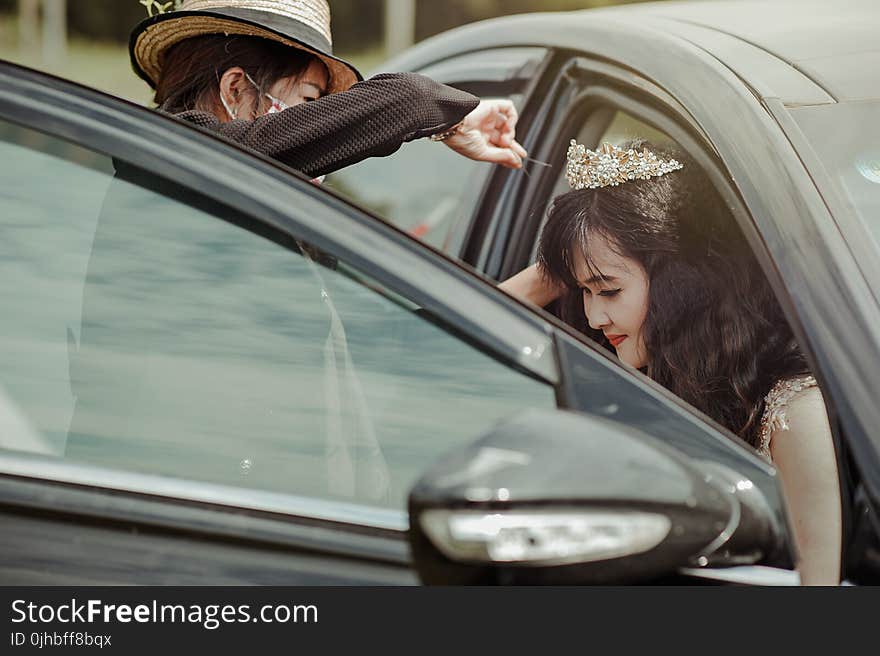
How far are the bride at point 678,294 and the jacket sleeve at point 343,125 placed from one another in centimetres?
47

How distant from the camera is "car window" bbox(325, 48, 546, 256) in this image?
3039 millimetres

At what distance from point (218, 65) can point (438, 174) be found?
108 inches

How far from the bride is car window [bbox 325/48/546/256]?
15.2 inches

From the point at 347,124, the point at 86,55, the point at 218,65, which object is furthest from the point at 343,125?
the point at 86,55

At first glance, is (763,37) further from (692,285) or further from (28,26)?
(28,26)

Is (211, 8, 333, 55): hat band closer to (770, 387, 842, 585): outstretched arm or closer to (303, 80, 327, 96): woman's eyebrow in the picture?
(303, 80, 327, 96): woman's eyebrow

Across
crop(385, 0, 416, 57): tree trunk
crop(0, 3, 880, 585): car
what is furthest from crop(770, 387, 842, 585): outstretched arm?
crop(385, 0, 416, 57): tree trunk

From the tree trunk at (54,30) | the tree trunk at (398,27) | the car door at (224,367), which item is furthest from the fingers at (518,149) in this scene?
the tree trunk at (54,30)

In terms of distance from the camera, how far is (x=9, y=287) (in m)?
1.47

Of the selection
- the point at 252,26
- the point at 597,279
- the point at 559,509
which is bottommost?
the point at 559,509

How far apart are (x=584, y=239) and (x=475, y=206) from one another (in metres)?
0.67

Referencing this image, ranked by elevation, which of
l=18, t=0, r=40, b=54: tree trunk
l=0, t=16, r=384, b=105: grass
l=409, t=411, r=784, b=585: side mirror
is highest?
l=18, t=0, r=40, b=54: tree trunk

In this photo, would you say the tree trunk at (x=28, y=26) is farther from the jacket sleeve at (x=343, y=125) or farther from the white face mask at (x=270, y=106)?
the jacket sleeve at (x=343, y=125)

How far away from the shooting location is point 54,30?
17828mm
